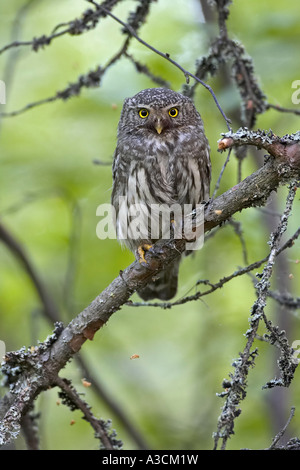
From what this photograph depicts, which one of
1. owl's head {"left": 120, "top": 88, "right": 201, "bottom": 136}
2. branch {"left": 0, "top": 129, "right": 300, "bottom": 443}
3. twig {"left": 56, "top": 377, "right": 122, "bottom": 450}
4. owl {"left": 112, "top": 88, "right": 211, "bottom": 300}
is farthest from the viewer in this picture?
owl's head {"left": 120, "top": 88, "right": 201, "bottom": 136}

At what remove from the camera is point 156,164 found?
11.7ft

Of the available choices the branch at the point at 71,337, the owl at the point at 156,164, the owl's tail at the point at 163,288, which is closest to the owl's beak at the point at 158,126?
the owl at the point at 156,164

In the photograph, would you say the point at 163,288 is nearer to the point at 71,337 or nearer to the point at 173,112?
the point at 173,112

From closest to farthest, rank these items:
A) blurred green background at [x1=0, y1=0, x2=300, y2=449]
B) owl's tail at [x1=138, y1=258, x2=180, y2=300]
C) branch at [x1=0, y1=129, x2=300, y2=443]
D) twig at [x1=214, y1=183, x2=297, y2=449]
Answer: twig at [x1=214, y1=183, x2=297, y2=449] < branch at [x1=0, y1=129, x2=300, y2=443] < owl's tail at [x1=138, y1=258, x2=180, y2=300] < blurred green background at [x1=0, y1=0, x2=300, y2=449]

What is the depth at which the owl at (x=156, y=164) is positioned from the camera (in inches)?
140

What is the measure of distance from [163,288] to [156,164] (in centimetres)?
98

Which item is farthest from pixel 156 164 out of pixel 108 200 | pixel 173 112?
pixel 108 200

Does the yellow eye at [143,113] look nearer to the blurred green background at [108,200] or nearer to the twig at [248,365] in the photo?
the blurred green background at [108,200]

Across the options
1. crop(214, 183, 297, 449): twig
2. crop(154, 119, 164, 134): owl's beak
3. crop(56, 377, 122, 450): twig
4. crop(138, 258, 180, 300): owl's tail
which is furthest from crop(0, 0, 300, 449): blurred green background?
crop(214, 183, 297, 449): twig

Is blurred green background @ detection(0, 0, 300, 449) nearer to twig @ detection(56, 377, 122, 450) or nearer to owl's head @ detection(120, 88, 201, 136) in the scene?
owl's head @ detection(120, 88, 201, 136)

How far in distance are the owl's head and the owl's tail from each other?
949 millimetres

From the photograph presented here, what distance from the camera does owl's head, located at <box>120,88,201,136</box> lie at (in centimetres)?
368

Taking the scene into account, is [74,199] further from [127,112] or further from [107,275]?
[127,112]

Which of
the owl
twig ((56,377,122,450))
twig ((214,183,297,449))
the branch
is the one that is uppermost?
the owl
